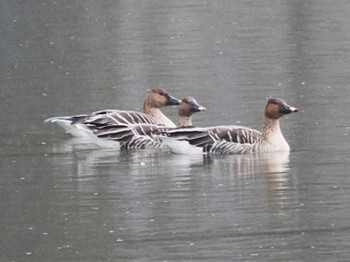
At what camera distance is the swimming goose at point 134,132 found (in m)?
20.3

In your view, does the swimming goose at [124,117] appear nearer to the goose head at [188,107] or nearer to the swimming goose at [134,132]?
the swimming goose at [134,132]

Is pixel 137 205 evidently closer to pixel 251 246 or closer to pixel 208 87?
pixel 251 246

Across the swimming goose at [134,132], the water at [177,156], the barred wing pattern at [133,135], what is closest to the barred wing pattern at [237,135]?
the water at [177,156]

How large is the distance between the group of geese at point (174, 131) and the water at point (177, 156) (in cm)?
21

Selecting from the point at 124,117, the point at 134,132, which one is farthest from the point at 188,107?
the point at 124,117

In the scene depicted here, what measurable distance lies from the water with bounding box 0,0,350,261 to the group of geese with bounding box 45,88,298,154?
0.21m

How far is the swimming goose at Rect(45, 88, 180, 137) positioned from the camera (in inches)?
814

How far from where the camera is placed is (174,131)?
19.8 metres

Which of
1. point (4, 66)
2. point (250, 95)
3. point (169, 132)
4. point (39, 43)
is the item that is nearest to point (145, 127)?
point (169, 132)

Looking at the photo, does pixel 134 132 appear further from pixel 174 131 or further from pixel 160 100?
pixel 160 100

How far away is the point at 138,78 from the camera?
26.4 meters

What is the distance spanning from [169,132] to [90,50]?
38.2 ft

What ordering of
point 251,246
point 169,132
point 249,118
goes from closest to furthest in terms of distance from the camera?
point 251,246, point 169,132, point 249,118

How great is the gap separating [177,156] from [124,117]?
4.14ft
